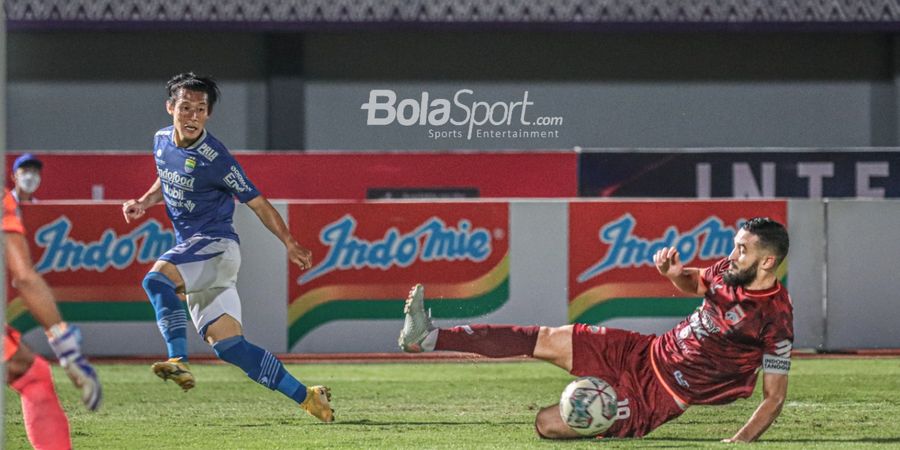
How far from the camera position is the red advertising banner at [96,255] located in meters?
13.3

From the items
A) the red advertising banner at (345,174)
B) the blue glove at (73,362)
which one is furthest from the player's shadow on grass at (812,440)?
the red advertising banner at (345,174)

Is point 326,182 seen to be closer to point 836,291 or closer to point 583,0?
point 583,0

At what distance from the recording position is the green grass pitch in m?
7.91

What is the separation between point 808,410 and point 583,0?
485 inches

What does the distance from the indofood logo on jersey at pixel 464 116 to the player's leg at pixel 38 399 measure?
10863mm

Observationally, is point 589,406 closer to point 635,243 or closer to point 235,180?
point 235,180

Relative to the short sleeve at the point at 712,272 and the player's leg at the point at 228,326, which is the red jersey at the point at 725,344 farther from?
the player's leg at the point at 228,326

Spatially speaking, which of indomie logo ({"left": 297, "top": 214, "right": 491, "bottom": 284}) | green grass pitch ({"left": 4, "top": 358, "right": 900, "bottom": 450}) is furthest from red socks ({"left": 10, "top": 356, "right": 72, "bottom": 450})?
indomie logo ({"left": 297, "top": 214, "right": 491, "bottom": 284})

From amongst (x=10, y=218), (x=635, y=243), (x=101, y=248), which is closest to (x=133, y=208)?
(x=10, y=218)

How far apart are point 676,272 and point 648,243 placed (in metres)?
6.22

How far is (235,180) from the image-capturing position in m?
8.52

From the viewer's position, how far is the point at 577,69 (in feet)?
69.5

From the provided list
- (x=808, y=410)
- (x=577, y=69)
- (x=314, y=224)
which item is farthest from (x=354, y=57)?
(x=808, y=410)

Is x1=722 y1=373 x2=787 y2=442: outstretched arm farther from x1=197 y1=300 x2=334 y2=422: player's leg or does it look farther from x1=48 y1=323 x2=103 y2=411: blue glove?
x1=48 y1=323 x2=103 y2=411: blue glove
